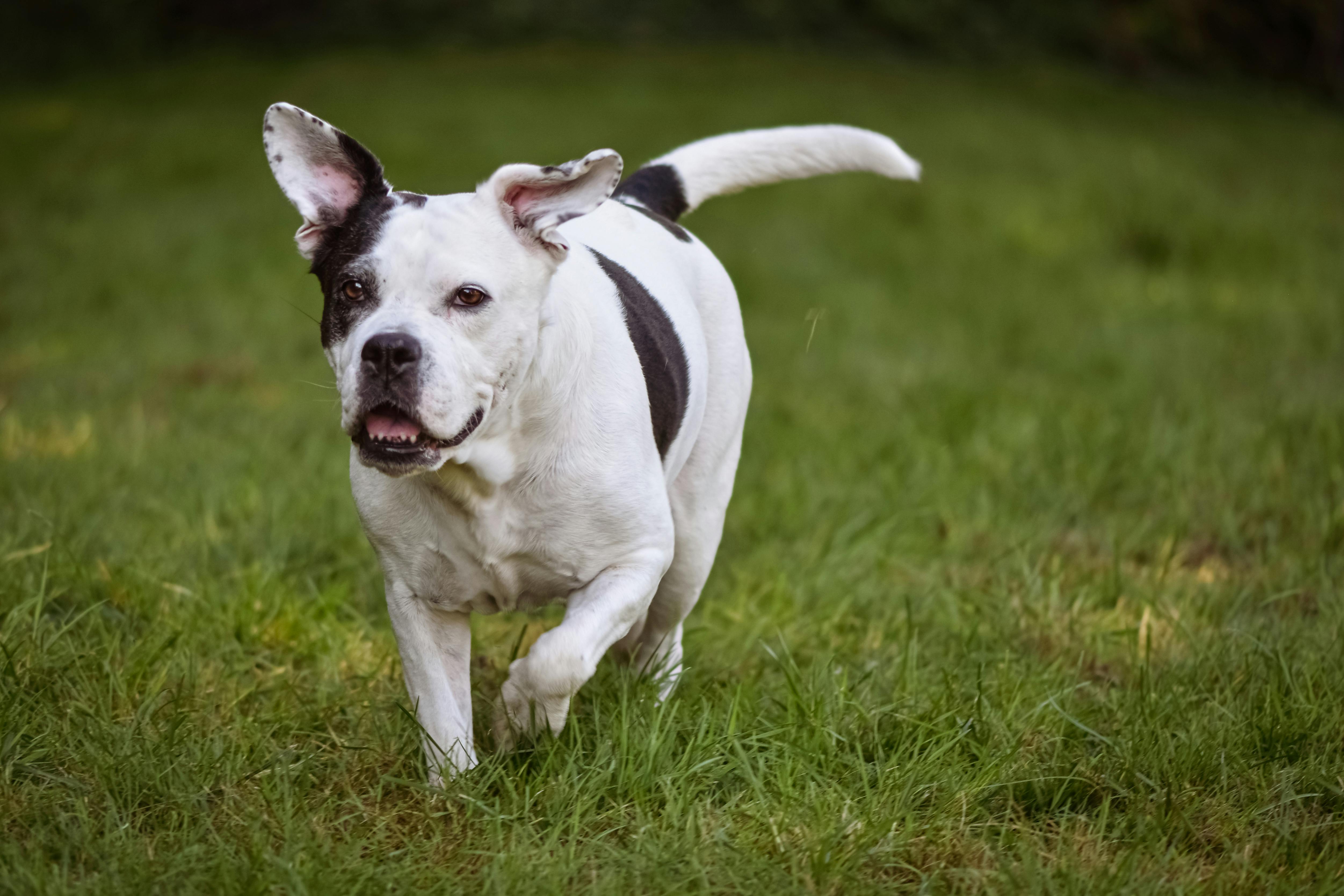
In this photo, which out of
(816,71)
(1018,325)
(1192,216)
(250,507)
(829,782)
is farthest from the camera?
(816,71)

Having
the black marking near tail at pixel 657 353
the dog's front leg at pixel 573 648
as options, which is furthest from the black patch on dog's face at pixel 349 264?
the dog's front leg at pixel 573 648

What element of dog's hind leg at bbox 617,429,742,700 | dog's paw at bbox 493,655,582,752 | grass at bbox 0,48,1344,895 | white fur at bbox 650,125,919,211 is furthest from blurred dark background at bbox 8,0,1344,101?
dog's paw at bbox 493,655,582,752

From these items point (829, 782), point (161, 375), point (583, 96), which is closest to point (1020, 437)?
point (829, 782)

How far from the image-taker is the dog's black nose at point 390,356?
2.56m

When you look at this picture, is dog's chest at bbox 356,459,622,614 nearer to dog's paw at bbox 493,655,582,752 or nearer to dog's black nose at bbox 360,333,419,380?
dog's paw at bbox 493,655,582,752

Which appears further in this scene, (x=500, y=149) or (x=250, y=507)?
(x=500, y=149)

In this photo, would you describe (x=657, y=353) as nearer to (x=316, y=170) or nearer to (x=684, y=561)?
(x=684, y=561)

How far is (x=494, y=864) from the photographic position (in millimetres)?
2516

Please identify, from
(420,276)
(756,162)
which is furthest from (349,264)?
(756,162)

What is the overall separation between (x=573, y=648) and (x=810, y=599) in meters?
1.55

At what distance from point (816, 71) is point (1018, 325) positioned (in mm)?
11255

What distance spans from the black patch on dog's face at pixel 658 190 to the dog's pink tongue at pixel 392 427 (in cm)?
144

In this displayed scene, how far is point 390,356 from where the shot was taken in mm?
2566

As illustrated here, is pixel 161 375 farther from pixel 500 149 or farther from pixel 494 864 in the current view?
pixel 500 149
